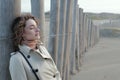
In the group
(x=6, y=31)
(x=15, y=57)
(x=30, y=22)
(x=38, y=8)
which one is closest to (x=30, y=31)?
(x=30, y=22)

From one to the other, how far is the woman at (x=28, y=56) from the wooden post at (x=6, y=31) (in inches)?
2.2

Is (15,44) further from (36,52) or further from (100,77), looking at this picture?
(100,77)

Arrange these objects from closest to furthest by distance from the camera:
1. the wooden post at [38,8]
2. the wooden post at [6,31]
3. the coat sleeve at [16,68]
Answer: the coat sleeve at [16,68] < the wooden post at [6,31] < the wooden post at [38,8]

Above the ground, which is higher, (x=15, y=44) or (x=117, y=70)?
(x=15, y=44)

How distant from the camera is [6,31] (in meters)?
3.29

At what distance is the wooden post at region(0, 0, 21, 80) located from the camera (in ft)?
10.7

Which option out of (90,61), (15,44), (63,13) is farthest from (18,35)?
A: (90,61)

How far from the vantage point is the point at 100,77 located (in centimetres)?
870

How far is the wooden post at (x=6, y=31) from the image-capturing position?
10.7 feet

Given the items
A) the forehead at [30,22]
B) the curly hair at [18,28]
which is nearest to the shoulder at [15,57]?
the curly hair at [18,28]

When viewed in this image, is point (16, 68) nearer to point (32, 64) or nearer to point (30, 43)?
point (32, 64)

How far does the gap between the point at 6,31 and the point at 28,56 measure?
269mm

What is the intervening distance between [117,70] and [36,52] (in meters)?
6.40

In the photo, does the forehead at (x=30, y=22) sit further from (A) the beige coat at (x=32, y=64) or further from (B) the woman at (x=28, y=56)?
(A) the beige coat at (x=32, y=64)
